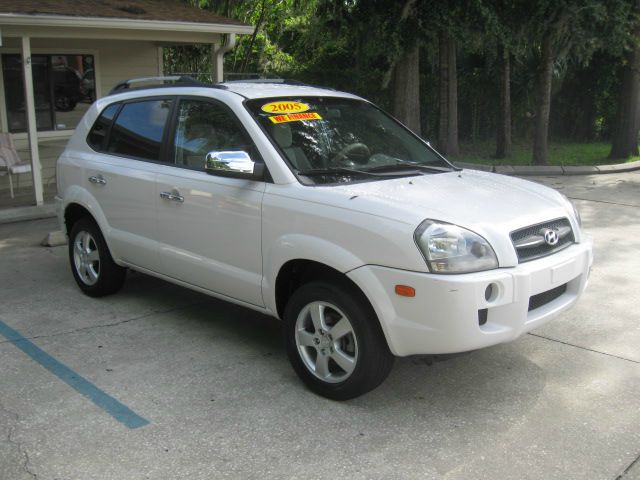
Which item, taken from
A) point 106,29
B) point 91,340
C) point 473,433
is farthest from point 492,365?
point 106,29

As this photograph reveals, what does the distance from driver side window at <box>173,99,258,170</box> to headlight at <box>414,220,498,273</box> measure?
140cm

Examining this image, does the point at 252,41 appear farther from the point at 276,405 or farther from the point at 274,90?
the point at 276,405

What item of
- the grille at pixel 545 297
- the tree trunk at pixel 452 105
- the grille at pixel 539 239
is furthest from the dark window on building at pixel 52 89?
the grille at pixel 545 297

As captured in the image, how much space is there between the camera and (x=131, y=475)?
3.34m

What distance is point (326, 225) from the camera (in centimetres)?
397

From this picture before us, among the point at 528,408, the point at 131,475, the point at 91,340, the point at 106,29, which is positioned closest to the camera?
the point at 131,475

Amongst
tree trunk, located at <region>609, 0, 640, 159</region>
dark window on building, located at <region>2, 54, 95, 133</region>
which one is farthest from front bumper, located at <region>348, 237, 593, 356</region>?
tree trunk, located at <region>609, 0, 640, 159</region>

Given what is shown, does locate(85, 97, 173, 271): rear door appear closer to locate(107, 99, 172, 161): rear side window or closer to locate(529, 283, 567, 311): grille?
locate(107, 99, 172, 161): rear side window

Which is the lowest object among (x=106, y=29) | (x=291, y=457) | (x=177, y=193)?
(x=291, y=457)

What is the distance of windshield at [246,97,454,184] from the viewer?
14.7 ft

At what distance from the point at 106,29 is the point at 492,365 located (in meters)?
7.92

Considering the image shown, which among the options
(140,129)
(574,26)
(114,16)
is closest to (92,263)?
(140,129)

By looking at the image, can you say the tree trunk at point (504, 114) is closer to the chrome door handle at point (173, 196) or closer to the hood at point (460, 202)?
the hood at point (460, 202)

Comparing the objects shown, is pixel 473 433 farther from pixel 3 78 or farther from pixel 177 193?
pixel 3 78
